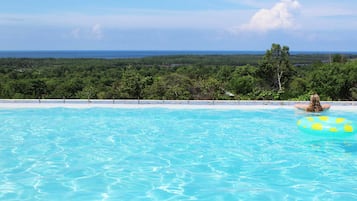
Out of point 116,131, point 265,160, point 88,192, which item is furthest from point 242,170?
point 116,131

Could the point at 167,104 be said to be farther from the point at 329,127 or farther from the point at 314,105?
the point at 329,127

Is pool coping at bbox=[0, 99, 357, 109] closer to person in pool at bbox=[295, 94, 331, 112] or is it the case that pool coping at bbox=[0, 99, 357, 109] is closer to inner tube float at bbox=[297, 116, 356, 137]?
person in pool at bbox=[295, 94, 331, 112]

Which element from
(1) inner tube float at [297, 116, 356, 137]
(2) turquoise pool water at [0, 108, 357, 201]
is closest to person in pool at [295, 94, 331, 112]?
(2) turquoise pool water at [0, 108, 357, 201]

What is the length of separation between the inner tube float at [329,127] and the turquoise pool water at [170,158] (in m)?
0.29

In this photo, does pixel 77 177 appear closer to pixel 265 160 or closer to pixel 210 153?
pixel 210 153

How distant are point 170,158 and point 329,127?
3052 millimetres

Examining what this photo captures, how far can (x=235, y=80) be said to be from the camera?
55.6 feet

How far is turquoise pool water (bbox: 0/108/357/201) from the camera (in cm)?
584

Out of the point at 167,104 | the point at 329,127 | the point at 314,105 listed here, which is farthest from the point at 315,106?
the point at 167,104

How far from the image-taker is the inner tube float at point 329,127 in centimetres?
806

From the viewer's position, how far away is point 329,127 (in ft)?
26.7

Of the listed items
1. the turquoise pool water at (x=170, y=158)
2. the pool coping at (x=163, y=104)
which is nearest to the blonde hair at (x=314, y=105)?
the turquoise pool water at (x=170, y=158)

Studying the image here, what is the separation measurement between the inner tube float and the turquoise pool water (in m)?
0.29

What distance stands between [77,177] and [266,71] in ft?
43.7
